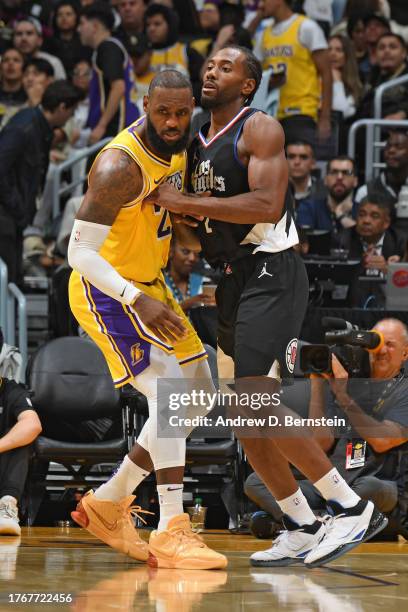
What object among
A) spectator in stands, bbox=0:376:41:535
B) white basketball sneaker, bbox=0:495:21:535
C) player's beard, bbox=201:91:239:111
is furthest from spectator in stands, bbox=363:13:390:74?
player's beard, bbox=201:91:239:111

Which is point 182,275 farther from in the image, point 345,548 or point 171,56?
point 345,548

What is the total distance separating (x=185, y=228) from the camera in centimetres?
547

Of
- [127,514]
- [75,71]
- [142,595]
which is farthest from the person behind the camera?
[75,71]

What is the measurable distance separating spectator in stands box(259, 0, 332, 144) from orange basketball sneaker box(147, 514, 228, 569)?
21.8ft

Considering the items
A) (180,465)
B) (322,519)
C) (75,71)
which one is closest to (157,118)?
(180,465)

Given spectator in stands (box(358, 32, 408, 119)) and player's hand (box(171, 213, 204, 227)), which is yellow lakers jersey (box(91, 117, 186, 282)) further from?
spectator in stands (box(358, 32, 408, 119))

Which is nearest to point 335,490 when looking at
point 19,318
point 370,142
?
point 19,318

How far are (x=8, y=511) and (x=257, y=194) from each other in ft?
8.58

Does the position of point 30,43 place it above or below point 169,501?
above

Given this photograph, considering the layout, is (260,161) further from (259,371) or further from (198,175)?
(259,371)

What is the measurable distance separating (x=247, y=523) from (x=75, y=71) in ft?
22.0

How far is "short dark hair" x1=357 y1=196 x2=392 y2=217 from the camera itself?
9750 mm

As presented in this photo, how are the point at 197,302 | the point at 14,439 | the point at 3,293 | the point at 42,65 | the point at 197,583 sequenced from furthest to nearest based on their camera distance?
1. the point at 42,65
2. the point at 3,293
3. the point at 197,302
4. the point at 14,439
5. the point at 197,583

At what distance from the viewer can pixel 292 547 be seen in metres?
5.23
